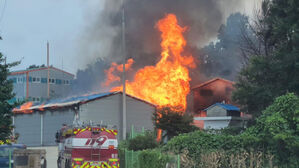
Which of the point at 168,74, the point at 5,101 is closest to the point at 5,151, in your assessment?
the point at 5,101

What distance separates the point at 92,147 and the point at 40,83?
5743 centimetres

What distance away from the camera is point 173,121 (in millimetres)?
34250

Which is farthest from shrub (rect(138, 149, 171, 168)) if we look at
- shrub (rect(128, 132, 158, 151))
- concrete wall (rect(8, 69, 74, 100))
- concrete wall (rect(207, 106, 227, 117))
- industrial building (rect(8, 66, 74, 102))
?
concrete wall (rect(8, 69, 74, 100))

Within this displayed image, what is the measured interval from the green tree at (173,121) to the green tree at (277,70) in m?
4.70

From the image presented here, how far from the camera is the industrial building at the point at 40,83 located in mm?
74875

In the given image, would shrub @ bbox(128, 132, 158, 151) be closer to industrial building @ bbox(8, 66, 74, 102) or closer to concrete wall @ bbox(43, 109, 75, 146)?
concrete wall @ bbox(43, 109, 75, 146)

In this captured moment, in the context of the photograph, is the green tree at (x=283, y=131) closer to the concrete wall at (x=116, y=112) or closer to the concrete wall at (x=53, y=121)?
the concrete wall at (x=116, y=112)

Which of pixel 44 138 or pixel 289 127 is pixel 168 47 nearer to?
pixel 44 138

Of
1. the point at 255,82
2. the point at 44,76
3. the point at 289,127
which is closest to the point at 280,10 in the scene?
the point at 255,82

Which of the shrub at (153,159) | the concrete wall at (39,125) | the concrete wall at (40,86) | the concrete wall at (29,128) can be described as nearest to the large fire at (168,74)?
the concrete wall at (39,125)

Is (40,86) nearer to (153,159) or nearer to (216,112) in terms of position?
(216,112)

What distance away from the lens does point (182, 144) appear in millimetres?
21469

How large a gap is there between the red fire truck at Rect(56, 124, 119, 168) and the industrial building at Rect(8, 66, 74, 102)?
2062 inches

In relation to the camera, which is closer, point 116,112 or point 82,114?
point 82,114
